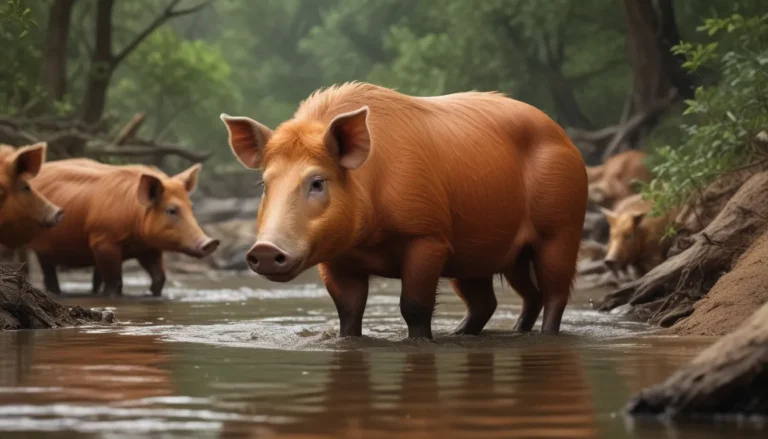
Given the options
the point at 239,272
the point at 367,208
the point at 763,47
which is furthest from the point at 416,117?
the point at 239,272

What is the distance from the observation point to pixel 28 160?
13148 millimetres

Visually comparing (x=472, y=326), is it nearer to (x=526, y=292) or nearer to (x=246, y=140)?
(x=526, y=292)

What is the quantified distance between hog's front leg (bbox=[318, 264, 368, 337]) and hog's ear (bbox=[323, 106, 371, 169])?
865 mm

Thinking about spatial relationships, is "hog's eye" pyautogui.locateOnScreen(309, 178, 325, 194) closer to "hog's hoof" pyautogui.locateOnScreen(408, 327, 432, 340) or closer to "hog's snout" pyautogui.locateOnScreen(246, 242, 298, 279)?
"hog's snout" pyautogui.locateOnScreen(246, 242, 298, 279)

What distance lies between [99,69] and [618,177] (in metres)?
9.08

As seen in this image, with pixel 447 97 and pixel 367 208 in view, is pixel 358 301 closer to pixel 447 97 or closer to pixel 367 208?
pixel 367 208

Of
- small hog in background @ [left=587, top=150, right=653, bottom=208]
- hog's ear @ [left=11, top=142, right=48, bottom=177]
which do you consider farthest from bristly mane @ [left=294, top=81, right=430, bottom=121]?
small hog in background @ [left=587, top=150, right=653, bottom=208]

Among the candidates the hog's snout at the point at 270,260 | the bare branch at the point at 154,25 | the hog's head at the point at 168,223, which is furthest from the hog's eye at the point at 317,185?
the bare branch at the point at 154,25

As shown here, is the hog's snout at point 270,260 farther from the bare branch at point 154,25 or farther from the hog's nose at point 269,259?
the bare branch at point 154,25

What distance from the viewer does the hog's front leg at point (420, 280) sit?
8.81 metres

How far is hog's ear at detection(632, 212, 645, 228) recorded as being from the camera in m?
16.7

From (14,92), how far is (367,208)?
45.6 feet

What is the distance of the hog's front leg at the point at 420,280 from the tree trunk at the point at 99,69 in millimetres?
16918

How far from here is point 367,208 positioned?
8.65 m
